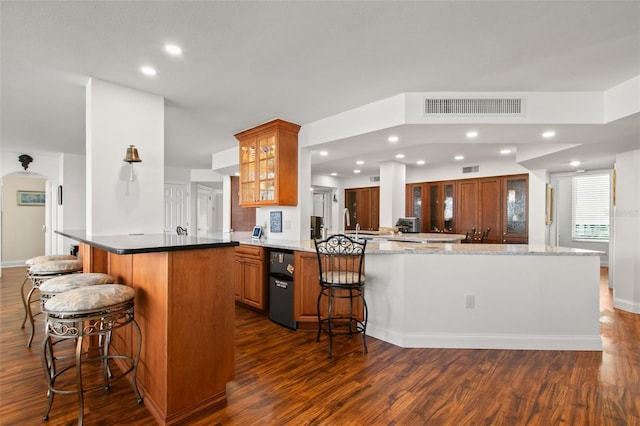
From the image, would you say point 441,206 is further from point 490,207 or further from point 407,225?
point 407,225

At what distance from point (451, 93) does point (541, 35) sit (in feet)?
3.18

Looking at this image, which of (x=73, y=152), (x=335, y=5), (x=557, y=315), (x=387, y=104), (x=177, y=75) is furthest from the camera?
(x=73, y=152)

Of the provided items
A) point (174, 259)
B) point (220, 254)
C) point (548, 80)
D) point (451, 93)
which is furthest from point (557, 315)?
point (174, 259)

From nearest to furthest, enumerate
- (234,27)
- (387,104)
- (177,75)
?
(234,27) → (177,75) → (387,104)

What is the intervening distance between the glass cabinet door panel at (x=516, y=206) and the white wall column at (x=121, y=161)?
21.2ft

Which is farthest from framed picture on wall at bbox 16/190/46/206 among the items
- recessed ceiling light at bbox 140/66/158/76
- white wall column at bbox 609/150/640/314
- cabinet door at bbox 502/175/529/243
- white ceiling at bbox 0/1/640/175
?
white wall column at bbox 609/150/640/314

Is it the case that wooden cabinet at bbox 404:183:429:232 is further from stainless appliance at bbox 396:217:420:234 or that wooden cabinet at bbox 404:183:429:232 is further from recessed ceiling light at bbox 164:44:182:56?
recessed ceiling light at bbox 164:44:182:56

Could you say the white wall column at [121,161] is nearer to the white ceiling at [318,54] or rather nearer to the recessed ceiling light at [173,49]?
the white ceiling at [318,54]

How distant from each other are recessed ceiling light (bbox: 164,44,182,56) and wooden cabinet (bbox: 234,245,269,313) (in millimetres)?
2236

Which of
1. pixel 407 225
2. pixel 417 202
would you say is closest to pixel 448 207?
pixel 417 202

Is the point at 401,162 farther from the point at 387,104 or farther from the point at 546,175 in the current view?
the point at 387,104

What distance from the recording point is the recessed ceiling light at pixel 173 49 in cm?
226

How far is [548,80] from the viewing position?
2.73 metres

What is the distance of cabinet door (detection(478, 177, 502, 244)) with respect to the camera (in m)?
6.53
